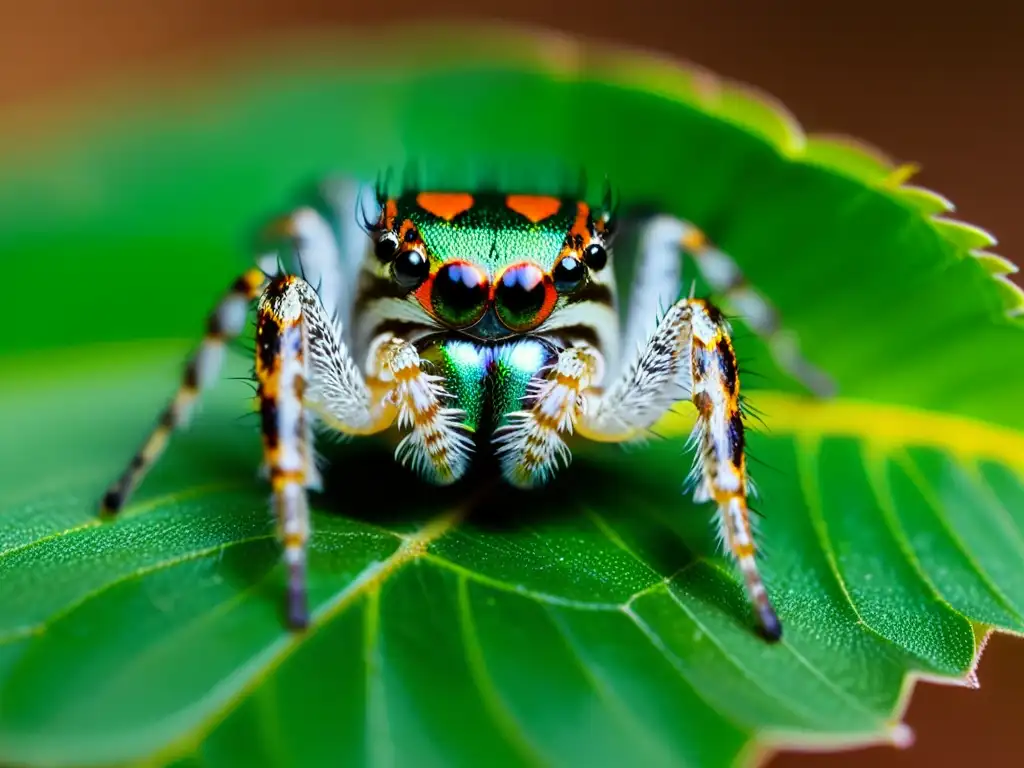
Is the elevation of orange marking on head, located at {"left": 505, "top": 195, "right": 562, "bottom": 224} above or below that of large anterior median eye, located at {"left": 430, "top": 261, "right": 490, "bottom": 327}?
above

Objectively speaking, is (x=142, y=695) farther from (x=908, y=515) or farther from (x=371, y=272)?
(x=908, y=515)

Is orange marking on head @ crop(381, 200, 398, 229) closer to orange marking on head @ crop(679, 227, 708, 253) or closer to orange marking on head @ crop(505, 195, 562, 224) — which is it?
orange marking on head @ crop(505, 195, 562, 224)

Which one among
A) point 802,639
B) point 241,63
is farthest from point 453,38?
point 802,639

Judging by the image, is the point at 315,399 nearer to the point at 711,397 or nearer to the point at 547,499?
the point at 547,499

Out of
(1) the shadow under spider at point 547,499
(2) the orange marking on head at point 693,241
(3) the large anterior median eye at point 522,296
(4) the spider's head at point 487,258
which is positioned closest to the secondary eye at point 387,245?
(4) the spider's head at point 487,258

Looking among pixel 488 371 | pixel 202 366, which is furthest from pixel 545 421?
pixel 202 366

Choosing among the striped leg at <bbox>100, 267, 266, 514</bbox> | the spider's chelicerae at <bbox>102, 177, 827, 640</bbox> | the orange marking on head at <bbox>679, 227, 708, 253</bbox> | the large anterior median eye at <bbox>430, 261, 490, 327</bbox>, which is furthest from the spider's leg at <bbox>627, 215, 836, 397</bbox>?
the striped leg at <bbox>100, 267, 266, 514</bbox>

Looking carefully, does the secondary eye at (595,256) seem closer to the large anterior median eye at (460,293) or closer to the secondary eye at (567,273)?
the secondary eye at (567,273)
